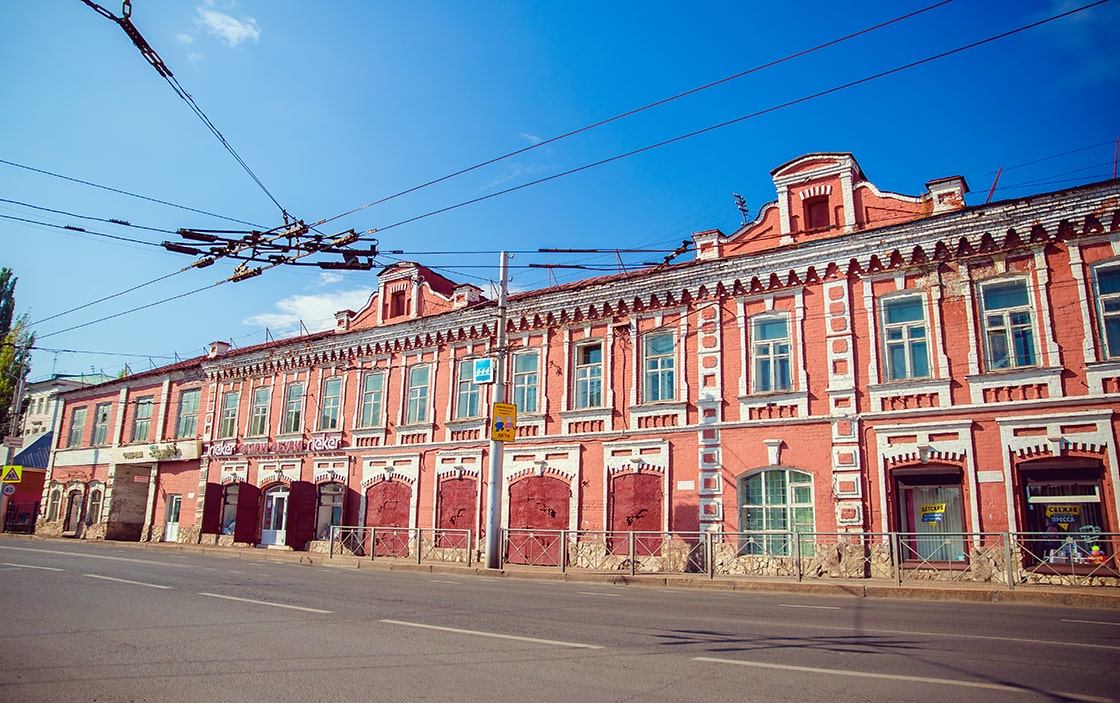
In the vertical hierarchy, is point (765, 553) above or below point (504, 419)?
below

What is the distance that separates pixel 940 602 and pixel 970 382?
5603 mm

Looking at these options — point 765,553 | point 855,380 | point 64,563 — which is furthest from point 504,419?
point 64,563

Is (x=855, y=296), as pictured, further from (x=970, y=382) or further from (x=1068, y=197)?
(x=1068, y=197)

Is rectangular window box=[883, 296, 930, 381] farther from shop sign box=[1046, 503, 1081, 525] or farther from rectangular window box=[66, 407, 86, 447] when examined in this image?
rectangular window box=[66, 407, 86, 447]

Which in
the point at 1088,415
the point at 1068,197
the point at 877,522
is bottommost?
the point at 877,522

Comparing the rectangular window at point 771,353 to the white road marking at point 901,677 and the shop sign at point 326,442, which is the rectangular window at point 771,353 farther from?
the shop sign at point 326,442

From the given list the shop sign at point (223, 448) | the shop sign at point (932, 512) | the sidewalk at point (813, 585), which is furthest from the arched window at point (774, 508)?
the shop sign at point (223, 448)

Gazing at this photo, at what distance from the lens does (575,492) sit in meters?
22.1

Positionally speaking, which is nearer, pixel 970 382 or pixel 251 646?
pixel 251 646

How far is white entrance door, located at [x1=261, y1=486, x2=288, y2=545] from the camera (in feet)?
97.7

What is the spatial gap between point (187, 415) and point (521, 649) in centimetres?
3305

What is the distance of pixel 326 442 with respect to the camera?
94.9 feet

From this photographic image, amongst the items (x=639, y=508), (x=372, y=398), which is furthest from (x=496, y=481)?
(x=372, y=398)

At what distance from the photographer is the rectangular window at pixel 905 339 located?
1789 cm
